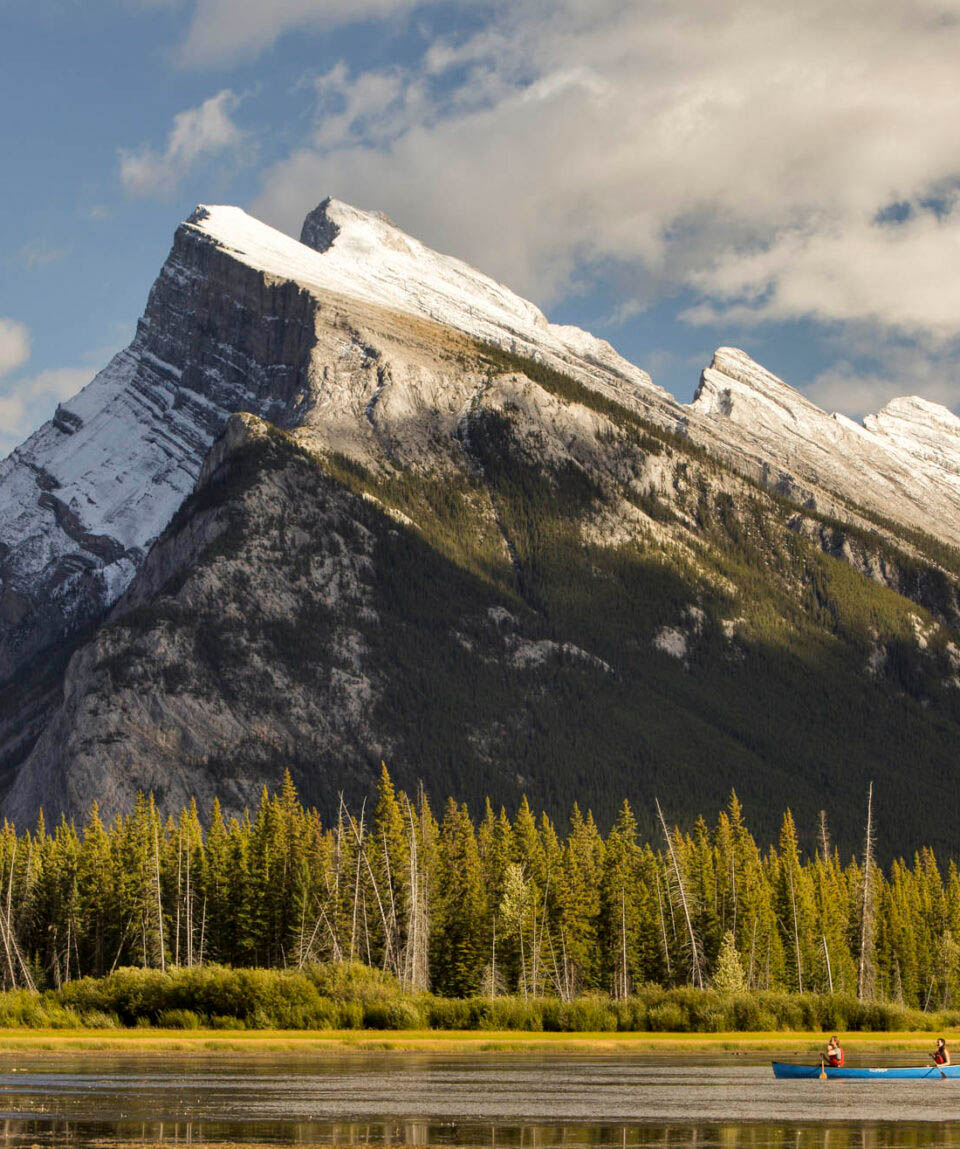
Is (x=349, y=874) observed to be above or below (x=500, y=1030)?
above

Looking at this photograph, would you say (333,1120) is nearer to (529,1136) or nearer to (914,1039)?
(529,1136)

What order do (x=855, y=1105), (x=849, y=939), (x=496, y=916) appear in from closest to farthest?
(x=855, y=1105), (x=496, y=916), (x=849, y=939)

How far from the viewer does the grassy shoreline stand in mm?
105500

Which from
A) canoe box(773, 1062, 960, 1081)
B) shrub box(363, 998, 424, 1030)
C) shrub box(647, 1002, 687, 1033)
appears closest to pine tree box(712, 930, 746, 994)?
shrub box(647, 1002, 687, 1033)

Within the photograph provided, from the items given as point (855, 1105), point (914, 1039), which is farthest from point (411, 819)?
point (855, 1105)

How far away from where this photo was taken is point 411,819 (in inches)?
5984

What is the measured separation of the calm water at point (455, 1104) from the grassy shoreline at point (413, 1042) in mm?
4600

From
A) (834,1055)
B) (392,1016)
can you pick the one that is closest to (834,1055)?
(834,1055)

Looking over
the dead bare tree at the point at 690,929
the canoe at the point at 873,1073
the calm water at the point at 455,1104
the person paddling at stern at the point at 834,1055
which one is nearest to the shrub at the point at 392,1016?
the calm water at the point at 455,1104

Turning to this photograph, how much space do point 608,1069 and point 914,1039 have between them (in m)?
30.2

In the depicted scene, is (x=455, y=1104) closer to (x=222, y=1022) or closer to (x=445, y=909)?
(x=222, y=1022)

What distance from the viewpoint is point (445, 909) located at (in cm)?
15288

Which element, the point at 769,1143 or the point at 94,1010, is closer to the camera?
the point at 769,1143

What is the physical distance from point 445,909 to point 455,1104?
77003 millimetres
